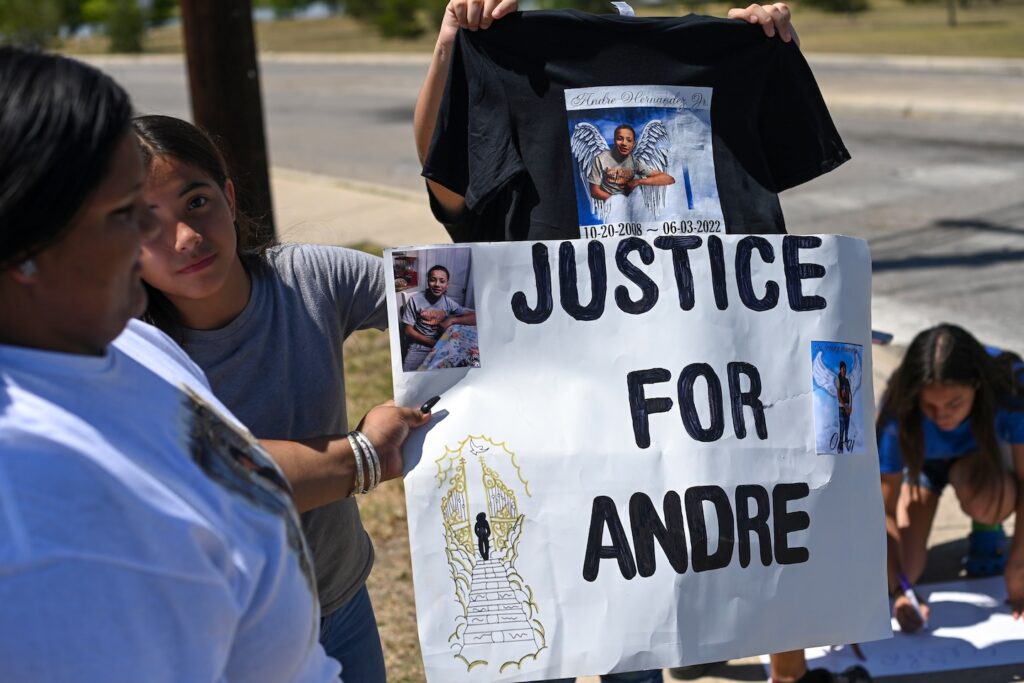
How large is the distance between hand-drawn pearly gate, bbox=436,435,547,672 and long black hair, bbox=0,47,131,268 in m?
1.13

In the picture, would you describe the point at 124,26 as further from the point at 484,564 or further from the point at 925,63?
the point at 484,564

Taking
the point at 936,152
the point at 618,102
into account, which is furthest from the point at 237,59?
the point at 936,152

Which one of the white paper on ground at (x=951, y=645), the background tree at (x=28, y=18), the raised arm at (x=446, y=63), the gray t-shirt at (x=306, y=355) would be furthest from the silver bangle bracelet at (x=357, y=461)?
the background tree at (x=28, y=18)

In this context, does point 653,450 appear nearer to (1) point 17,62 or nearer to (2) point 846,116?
(1) point 17,62

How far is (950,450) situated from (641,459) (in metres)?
1.85

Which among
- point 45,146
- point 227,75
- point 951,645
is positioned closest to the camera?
point 45,146

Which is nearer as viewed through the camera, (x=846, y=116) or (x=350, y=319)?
(x=350, y=319)

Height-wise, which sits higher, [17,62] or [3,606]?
[17,62]

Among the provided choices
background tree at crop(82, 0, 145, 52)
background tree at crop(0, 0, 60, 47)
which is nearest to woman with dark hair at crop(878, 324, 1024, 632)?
background tree at crop(0, 0, 60, 47)

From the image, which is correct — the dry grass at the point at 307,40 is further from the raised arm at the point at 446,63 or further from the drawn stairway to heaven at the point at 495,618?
the drawn stairway to heaven at the point at 495,618

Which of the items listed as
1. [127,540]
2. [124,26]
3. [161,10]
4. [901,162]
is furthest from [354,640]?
[161,10]

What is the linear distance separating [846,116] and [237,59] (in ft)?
35.2

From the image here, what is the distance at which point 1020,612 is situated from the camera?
11.2ft

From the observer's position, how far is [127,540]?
1069mm
